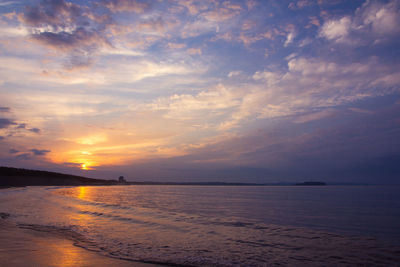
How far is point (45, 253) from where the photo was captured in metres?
10.3

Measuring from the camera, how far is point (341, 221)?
73.1 ft

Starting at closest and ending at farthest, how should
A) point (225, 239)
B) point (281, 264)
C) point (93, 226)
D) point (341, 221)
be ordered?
point (281, 264) → point (225, 239) → point (93, 226) → point (341, 221)

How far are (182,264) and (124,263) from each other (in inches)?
83.4

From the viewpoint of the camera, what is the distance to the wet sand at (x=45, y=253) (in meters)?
9.12

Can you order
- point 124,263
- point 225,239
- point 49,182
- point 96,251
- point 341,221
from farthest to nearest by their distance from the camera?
point 49,182 < point 341,221 < point 225,239 < point 96,251 < point 124,263

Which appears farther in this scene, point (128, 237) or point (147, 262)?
point (128, 237)

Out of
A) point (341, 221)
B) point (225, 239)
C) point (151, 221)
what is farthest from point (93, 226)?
point (341, 221)

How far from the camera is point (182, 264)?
10.0 m

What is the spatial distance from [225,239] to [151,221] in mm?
8162

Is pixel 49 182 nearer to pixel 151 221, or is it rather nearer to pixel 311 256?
pixel 151 221

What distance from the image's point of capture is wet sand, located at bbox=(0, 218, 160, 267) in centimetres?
912

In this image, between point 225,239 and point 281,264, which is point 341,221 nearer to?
point 225,239

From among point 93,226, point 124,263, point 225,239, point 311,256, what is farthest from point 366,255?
point 93,226

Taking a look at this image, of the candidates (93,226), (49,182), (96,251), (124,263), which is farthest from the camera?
(49,182)
